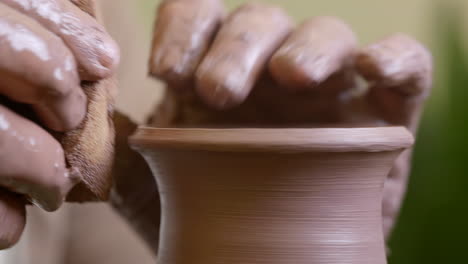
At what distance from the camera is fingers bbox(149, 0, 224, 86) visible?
65 centimetres

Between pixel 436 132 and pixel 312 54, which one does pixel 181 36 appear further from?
pixel 436 132

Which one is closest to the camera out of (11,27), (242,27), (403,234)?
(11,27)

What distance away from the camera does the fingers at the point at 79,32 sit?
1.27ft

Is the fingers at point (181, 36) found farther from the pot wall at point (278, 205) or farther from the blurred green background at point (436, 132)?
the blurred green background at point (436, 132)

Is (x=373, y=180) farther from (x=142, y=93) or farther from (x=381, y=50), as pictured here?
(x=142, y=93)

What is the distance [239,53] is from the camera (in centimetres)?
62

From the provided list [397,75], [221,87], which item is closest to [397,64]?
[397,75]

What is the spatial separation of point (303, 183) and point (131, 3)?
802mm

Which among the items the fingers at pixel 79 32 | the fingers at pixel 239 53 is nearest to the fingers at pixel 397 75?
the fingers at pixel 239 53

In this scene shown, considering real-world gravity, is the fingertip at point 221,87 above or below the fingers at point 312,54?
below

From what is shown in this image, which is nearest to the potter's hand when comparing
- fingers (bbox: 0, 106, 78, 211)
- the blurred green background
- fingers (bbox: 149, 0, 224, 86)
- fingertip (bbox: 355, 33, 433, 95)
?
fingers (bbox: 0, 106, 78, 211)

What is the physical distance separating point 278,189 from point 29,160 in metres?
0.23

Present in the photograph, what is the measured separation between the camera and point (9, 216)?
40 centimetres

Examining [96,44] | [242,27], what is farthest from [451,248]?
[96,44]
